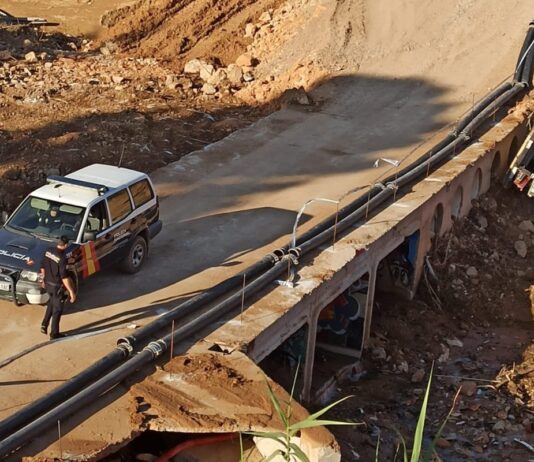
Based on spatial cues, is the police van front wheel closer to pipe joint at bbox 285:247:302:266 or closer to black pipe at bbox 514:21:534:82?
pipe joint at bbox 285:247:302:266

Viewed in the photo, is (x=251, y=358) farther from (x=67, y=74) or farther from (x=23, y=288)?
(x=67, y=74)

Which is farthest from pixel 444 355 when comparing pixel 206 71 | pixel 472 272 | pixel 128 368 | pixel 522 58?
pixel 206 71

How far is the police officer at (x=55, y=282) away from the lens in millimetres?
14375

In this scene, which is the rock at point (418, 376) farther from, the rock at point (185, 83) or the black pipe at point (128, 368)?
the rock at point (185, 83)

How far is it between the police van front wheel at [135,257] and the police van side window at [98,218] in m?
0.93

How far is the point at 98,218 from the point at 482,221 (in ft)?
43.0

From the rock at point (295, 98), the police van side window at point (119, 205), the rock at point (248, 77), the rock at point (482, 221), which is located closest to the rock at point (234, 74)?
the rock at point (248, 77)

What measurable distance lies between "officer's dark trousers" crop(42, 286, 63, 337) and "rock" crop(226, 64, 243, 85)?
1719cm

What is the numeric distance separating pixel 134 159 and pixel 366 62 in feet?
34.4

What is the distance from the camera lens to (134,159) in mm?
23719

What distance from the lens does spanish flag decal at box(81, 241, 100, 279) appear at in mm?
15719

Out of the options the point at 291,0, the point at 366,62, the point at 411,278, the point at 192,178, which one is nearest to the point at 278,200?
the point at 192,178

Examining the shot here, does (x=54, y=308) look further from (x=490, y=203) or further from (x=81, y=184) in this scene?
(x=490, y=203)

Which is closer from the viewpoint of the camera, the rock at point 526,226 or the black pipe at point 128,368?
the black pipe at point 128,368
